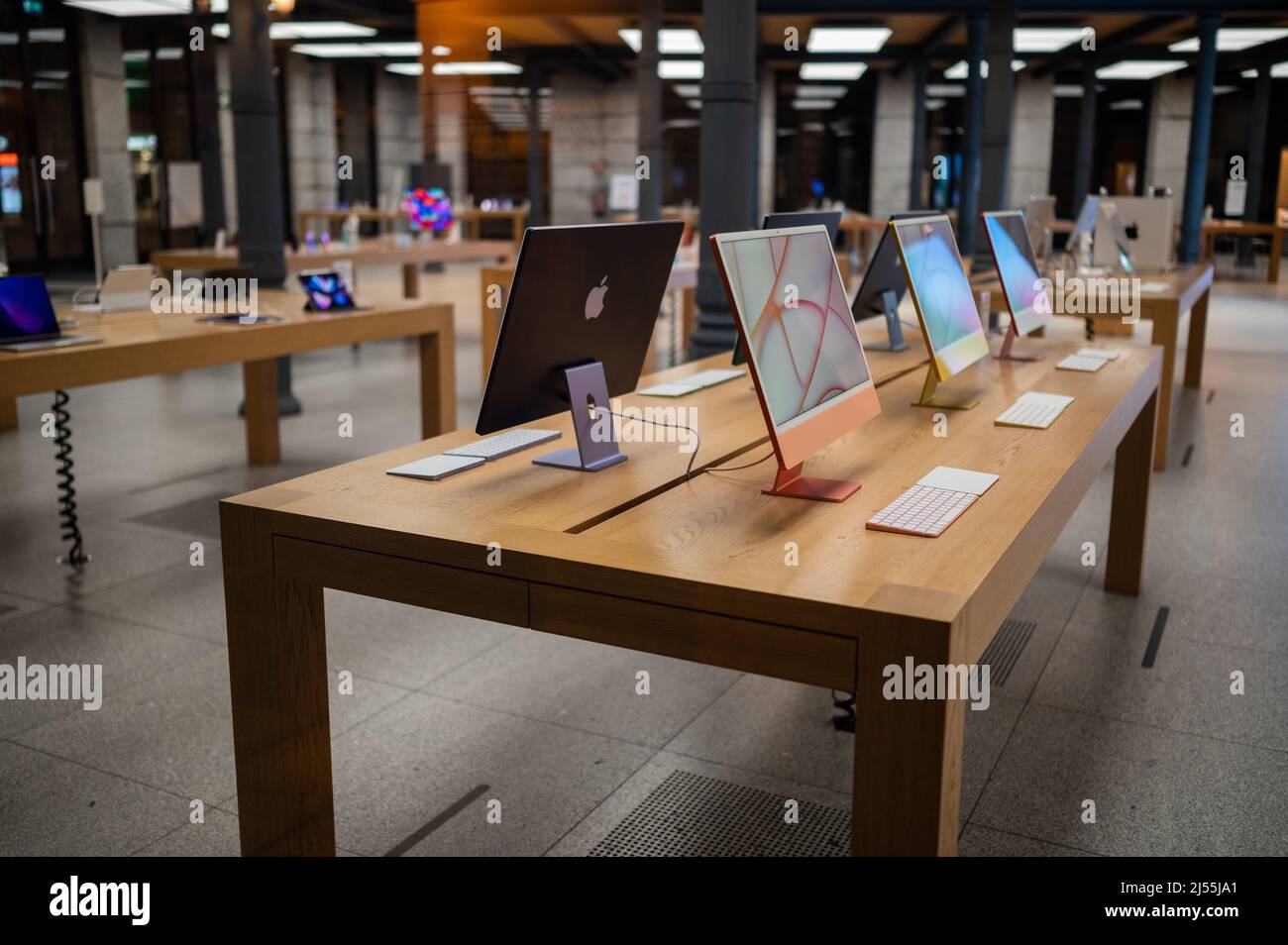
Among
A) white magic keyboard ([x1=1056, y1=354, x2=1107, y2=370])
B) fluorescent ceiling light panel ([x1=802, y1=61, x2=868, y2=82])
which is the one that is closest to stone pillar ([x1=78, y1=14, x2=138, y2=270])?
fluorescent ceiling light panel ([x1=802, y1=61, x2=868, y2=82])

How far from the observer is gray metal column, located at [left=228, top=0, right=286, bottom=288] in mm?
6074

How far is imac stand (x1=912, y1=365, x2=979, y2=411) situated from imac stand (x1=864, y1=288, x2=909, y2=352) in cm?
100

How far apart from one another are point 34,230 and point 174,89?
289 centimetres

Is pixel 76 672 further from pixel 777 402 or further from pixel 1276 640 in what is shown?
pixel 1276 640

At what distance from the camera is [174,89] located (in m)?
14.8

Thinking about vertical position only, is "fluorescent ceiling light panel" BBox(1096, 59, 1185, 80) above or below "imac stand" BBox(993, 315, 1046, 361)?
above

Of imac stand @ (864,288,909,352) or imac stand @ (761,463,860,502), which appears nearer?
imac stand @ (761,463,860,502)

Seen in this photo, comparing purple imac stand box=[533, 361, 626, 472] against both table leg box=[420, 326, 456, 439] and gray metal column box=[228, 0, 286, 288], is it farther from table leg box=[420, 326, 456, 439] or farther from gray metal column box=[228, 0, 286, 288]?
gray metal column box=[228, 0, 286, 288]

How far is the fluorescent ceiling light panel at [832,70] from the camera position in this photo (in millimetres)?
17688

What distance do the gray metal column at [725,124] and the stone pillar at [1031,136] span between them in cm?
1563

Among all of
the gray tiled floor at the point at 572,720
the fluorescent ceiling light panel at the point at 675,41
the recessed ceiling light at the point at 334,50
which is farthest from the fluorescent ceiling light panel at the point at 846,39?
the gray tiled floor at the point at 572,720

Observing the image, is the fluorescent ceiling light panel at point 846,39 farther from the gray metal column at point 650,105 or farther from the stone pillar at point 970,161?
the gray metal column at point 650,105

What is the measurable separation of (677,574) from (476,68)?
1804 cm
